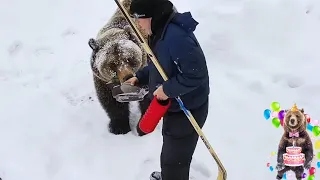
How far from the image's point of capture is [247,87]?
5219mm

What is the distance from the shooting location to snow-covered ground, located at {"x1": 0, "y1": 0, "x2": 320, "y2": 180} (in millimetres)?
4418

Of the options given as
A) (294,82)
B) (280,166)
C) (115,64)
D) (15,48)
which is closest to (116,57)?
(115,64)

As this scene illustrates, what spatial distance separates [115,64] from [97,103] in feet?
2.97

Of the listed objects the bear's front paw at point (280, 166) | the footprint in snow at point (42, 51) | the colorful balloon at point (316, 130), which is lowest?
the footprint in snow at point (42, 51)

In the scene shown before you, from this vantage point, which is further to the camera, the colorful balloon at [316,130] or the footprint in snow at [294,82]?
the footprint in snow at [294,82]

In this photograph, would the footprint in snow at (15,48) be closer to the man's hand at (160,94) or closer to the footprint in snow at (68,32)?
the footprint in snow at (68,32)

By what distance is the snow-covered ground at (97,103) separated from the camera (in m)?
4.42

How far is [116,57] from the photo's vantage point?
14.9 feet

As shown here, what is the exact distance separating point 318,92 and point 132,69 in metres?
2.08

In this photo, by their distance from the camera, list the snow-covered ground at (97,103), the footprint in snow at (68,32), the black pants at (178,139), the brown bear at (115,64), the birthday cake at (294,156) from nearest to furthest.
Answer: the black pants at (178,139) → the birthday cake at (294,156) → the snow-covered ground at (97,103) → the brown bear at (115,64) → the footprint in snow at (68,32)

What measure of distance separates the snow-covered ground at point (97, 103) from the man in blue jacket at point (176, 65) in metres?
1.04

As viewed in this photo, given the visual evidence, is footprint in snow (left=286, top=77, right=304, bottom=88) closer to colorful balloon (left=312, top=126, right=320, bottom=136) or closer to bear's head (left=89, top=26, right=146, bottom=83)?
colorful balloon (left=312, top=126, right=320, bottom=136)

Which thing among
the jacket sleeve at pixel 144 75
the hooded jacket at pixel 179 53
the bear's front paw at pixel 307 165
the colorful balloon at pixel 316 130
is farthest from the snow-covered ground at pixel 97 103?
the hooded jacket at pixel 179 53

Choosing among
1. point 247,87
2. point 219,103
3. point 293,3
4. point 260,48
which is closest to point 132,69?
point 219,103
